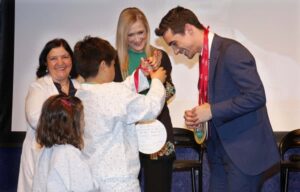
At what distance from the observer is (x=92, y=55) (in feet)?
8.95

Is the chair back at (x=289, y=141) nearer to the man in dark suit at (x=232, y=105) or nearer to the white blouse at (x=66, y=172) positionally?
the man in dark suit at (x=232, y=105)

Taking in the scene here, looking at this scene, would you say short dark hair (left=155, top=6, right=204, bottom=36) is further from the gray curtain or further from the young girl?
the gray curtain

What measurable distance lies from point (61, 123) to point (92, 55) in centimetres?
39

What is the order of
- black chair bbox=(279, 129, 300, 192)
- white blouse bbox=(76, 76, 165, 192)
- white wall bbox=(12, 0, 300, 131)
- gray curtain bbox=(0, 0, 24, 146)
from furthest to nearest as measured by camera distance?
1. gray curtain bbox=(0, 0, 24, 146)
2. white wall bbox=(12, 0, 300, 131)
3. black chair bbox=(279, 129, 300, 192)
4. white blouse bbox=(76, 76, 165, 192)

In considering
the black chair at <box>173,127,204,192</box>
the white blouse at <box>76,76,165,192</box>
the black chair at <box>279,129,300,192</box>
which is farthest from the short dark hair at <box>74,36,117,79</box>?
the black chair at <box>279,129,300,192</box>

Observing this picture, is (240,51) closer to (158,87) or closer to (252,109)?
(252,109)

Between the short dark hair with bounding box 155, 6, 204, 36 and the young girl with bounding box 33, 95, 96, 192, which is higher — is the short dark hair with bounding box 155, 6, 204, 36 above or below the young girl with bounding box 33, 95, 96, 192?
above

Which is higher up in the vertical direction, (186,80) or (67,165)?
(186,80)

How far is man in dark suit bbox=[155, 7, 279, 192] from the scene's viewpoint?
8.21ft

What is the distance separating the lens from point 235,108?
2.51m

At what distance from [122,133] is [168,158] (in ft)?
1.97

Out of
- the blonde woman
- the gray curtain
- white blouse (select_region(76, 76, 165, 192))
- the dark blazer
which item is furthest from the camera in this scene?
the gray curtain

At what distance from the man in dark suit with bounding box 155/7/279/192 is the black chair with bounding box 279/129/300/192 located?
154 centimetres

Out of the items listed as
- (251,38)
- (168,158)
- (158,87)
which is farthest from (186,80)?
(158,87)
